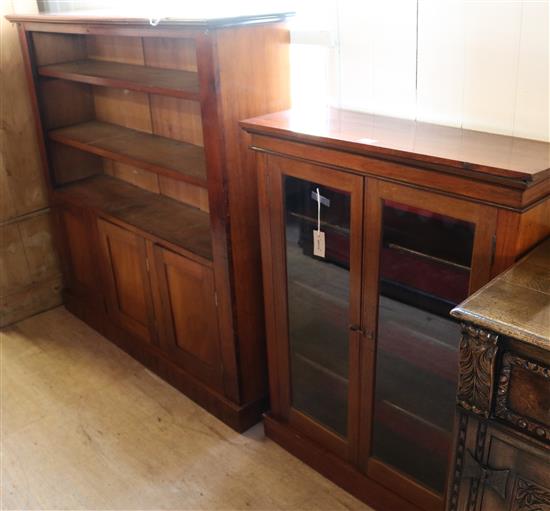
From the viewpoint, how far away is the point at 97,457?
222 centimetres

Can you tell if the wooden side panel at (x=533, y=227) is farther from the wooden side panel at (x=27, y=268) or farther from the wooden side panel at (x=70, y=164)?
the wooden side panel at (x=27, y=268)

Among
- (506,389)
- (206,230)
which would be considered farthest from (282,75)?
(506,389)

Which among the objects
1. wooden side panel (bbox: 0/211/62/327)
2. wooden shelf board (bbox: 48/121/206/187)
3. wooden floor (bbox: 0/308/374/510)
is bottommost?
wooden floor (bbox: 0/308/374/510)

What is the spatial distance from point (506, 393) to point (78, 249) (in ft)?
7.35

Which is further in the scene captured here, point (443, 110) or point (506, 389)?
point (443, 110)

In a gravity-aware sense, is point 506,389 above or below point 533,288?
below

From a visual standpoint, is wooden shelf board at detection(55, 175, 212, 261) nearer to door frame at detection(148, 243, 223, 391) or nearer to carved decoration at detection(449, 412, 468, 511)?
door frame at detection(148, 243, 223, 391)

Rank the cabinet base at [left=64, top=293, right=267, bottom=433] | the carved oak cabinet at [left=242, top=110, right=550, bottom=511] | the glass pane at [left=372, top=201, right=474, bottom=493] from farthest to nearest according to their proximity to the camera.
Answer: the cabinet base at [left=64, top=293, right=267, bottom=433]
the glass pane at [left=372, top=201, right=474, bottom=493]
the carved oak cabinet at [left=242, top=110, right=550, bottom=511]

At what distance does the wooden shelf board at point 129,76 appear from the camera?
2.06 metres

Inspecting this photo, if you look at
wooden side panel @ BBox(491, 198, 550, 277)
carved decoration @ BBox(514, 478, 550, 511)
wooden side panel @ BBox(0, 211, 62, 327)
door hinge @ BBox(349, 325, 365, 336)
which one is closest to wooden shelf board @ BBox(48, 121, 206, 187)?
wooden side panel @ BBox(0, 211, 62, 327)

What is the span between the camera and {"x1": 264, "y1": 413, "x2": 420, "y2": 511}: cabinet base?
1.89m

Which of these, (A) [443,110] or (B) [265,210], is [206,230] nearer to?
(B) [265,210]

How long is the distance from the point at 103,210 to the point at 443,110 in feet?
4.94

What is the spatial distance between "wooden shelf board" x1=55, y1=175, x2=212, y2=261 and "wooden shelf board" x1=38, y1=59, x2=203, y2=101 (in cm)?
53
